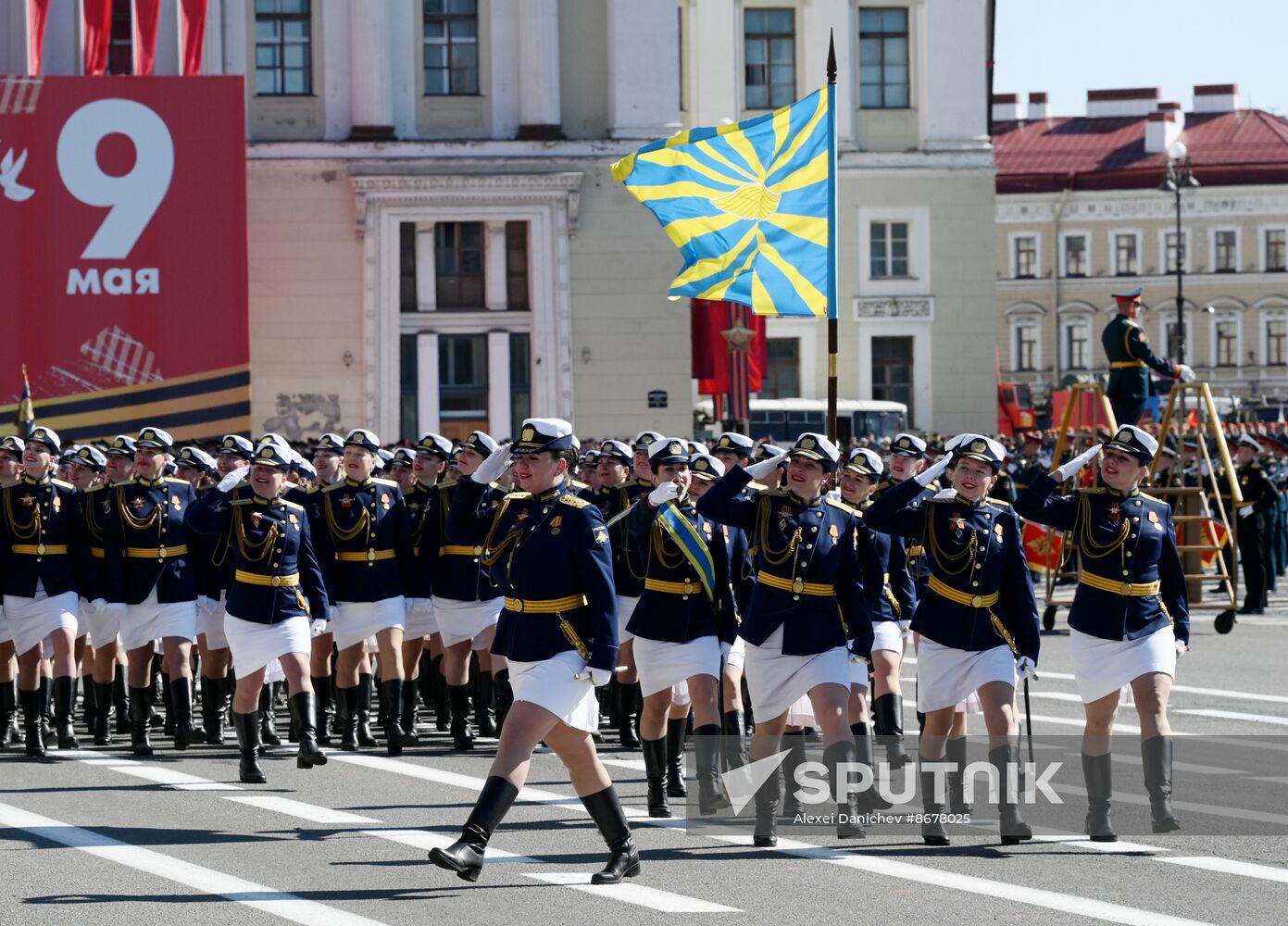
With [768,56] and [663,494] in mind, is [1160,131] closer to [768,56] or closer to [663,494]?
[768,56]

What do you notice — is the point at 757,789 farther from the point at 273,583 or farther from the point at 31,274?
the point at 31,274

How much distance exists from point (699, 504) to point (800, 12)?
42.8 metres

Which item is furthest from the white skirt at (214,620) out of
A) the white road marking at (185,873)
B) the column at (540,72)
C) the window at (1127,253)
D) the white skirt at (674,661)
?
the window at (1127,253)

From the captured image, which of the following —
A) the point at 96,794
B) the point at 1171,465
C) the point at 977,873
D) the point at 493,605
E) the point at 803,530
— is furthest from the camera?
the point at 1171,465

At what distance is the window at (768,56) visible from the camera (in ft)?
173

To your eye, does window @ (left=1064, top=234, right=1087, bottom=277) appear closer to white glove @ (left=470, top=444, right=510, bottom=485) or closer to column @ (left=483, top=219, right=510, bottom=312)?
column @ (left=483, top=219, right=510, bottom=312)

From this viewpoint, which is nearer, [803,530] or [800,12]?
[803,530]

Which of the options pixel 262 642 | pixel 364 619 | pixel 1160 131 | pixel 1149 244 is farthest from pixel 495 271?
pixel 1160 131

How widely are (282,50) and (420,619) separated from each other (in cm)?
2903

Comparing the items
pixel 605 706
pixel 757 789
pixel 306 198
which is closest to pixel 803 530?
pixel 757 789

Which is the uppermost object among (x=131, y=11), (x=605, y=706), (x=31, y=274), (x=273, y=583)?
(x=131, y=11)

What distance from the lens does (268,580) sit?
43.5 feet

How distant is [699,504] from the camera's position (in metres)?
11.1

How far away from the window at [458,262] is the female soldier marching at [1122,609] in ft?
108
